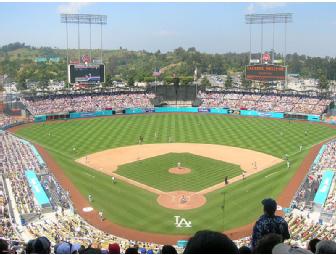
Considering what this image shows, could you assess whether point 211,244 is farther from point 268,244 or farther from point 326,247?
point 326,247

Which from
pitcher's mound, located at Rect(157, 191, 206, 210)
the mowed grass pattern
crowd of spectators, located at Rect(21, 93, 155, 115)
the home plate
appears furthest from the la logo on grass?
crowd of spectators, located at Rect(21, 93, 155, 115)

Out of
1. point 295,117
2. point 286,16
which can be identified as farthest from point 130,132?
point 286,16

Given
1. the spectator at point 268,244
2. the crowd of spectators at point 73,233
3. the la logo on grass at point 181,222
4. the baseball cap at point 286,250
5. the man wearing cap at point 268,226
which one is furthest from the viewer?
the la logo on grass at point 181,222

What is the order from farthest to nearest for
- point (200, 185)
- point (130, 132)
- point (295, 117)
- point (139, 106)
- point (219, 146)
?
point (139, 106), point (295, 117), point (130, 132), point (219, 146), point (200, 185)

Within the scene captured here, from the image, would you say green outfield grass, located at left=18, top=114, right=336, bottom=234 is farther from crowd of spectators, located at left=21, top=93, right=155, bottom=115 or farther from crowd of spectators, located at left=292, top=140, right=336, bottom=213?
crowd of spectators, located at left=21, top=93, right=155, bottom=115

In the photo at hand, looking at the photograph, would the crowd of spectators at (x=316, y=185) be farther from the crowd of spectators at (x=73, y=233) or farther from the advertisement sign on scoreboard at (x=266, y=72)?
the advertisement sign on scoreboard at (x=266, y=72)

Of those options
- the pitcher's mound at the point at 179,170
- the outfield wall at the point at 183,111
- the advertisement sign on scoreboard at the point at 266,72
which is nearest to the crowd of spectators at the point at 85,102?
the outfield wall at the point at 183,111

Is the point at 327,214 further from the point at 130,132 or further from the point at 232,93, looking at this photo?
the point at 232,93
